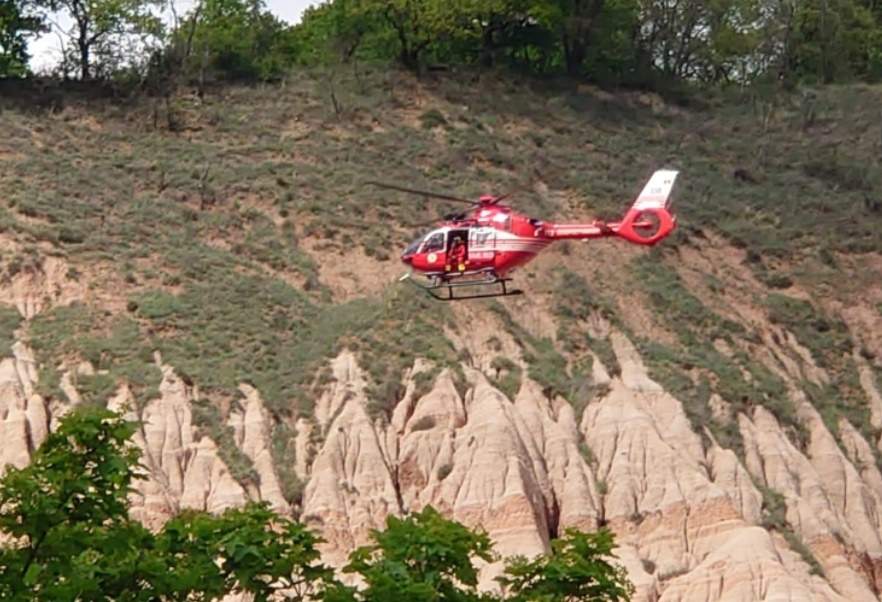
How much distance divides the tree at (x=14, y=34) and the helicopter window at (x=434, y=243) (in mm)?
36492

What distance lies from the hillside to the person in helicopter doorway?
9191 millimetres

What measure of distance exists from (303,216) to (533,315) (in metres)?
9.84

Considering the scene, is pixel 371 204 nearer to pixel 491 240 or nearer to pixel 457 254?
pixel 457 254

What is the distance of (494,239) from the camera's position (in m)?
68.5

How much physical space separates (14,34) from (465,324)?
92.5 ft

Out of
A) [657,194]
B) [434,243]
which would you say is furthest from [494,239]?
[657,194]

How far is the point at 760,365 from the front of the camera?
286 ft

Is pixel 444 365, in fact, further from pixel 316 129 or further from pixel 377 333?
pixel 316 129

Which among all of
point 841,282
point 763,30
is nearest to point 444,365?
point 841,282

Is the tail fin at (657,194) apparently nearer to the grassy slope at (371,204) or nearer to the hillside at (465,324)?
the hillside at (465,324)

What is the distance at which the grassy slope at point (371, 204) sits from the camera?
268 feet

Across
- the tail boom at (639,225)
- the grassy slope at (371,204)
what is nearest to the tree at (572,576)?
the tail boom at (639,225)

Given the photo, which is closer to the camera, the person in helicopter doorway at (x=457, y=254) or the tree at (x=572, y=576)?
the tree at (x=572, y=576)

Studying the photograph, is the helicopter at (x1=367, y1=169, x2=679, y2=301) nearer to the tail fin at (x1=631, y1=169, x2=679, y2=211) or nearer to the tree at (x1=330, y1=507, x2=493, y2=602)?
the tail fin at (x1=631, y1=169, x2=679, y2=211)
